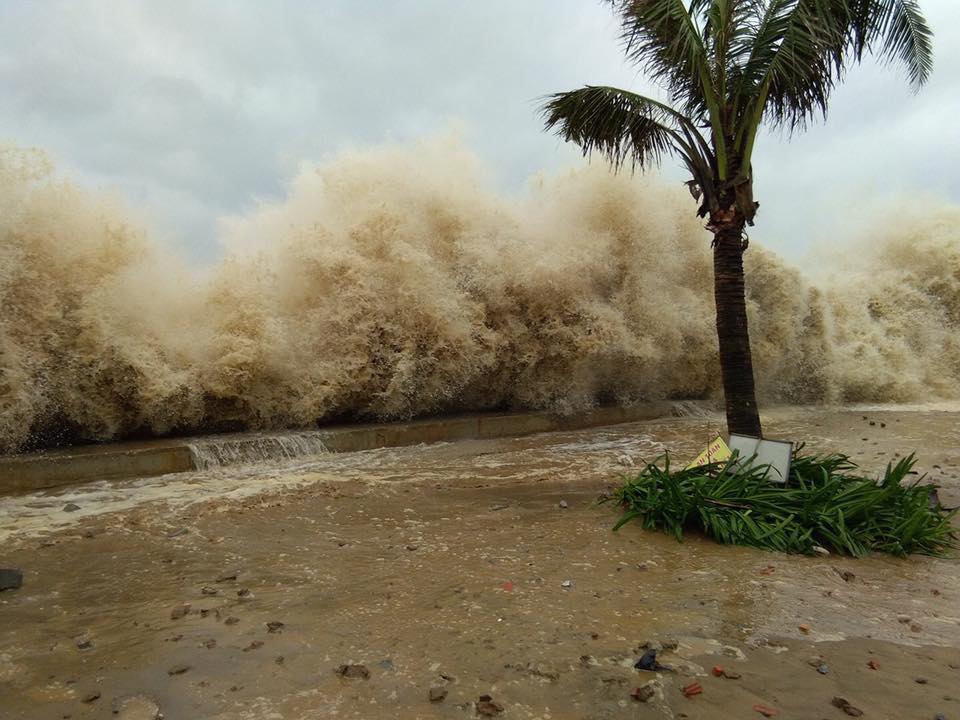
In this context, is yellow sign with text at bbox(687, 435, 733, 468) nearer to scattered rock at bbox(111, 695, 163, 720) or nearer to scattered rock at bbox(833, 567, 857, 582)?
scattered rock at bbox(833, 567, 857, 582)

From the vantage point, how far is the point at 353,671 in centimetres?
265

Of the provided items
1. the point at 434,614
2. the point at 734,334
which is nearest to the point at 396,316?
the point at 734,334

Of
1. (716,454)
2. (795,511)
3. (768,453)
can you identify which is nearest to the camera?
(795,511)

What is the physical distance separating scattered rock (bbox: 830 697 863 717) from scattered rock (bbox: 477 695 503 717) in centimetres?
121

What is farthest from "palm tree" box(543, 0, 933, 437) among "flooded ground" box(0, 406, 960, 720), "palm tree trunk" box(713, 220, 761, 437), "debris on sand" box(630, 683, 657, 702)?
"debris on sand" box(630, 683, 657, 702)

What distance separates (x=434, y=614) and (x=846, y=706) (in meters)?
1.77

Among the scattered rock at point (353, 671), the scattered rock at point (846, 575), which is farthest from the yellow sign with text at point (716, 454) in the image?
the scattered rock at point (353, 671)

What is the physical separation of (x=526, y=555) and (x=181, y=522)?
2.79m

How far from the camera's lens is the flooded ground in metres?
2.47

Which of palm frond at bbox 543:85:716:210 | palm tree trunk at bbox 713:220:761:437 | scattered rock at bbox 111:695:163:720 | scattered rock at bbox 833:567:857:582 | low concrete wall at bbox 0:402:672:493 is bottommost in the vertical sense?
scattered rock at bbox 833:567:857:582

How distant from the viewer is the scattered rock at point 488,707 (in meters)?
2.34

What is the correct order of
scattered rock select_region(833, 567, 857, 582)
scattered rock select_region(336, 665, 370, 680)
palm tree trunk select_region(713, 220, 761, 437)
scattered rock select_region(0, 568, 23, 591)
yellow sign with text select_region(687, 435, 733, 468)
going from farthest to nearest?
palm tree trunk select_region(713, 220, 761, 437) → yellow sign with text select_region(687, 435, 733, 468) → scattered rock select_region(833, 567, 857, 582) → scattered rock select_region(0, 568, 23, 591) → scattered rock select_region(336, 665, 370, 680)

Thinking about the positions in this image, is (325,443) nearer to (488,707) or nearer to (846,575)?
(846,575)

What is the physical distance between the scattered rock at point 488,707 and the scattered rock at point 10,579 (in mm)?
2860
